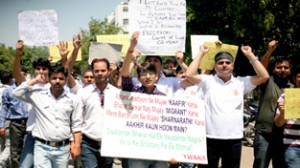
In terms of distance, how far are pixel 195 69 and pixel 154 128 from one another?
826 mm

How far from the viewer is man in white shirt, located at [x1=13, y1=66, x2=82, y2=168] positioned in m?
4.83

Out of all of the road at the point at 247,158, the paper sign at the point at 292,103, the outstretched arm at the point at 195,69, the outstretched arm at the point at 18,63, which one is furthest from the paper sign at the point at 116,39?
the road at the point at 247,158

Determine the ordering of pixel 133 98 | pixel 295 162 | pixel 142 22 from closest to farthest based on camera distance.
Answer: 1. pixel 133 98
2. pixel 295 162
3. pixel 142 22

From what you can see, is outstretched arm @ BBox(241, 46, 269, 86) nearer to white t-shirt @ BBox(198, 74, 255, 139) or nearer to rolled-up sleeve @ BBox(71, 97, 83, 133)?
white t-shirt @ BBox(198, 74, 255, 139)

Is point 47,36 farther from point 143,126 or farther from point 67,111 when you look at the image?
point 143,126

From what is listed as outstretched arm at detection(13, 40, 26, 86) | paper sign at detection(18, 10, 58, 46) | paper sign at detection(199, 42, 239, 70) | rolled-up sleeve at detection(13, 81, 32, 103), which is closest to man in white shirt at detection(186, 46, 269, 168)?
paper sign at detection(199, 42, 239, 70)

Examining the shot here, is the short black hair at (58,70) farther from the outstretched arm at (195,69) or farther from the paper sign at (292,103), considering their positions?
the paper sign at (292,103)

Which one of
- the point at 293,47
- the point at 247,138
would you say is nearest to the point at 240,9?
the point at 293,47

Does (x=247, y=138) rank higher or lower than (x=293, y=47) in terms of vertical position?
lower

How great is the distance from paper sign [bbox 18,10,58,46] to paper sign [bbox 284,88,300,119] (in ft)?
10.8

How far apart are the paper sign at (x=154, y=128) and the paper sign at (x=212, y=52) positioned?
2.16 feet

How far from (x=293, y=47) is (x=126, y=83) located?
10.7 m

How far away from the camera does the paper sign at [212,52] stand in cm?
506

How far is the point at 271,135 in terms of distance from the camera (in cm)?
531
